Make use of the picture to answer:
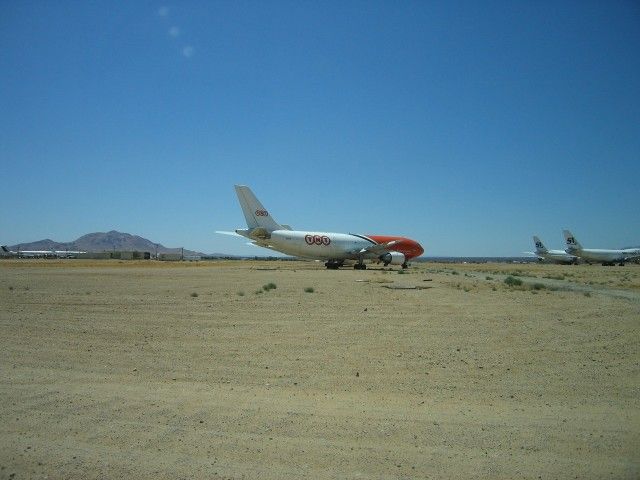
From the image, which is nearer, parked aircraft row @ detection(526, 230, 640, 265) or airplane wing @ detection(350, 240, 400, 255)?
airplane wing @ detection(350, 240, 400, 255)

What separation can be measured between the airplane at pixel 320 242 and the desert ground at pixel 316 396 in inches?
1278

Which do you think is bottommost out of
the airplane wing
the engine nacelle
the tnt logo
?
the engine nacelle

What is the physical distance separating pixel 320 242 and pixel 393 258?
26.0 ft

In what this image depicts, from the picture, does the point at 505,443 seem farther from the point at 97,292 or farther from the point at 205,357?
the point at 97,292

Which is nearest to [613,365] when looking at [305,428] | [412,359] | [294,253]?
[412,359]

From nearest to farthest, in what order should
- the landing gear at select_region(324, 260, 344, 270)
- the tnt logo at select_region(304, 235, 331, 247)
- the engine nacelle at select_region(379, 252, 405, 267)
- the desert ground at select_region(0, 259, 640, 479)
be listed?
the desert ground at select_region(0, 259, 640, 479), the tnt logo at select_region(304, 235, 331, 247), the engine nacelle at select_region(379, 252, 405, 267), the landing gear at select_region(324, 260, 344, 270)

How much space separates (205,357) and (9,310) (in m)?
8.34

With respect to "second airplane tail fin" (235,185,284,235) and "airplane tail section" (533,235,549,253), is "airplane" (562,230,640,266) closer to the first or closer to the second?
"airplane tail section" (533,235,549,253)

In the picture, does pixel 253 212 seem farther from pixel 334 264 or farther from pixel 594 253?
pixel 594 253

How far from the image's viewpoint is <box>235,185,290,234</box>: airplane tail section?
44.8 meters

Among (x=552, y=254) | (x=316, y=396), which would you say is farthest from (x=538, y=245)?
(x=316, y=396)

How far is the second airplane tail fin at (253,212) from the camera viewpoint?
44750 millimetres

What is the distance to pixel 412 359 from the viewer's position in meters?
8.49

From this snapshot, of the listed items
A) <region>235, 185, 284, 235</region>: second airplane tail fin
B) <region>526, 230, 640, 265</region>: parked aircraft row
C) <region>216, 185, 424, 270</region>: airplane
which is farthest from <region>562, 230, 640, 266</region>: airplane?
<region>235, 185, 284, 235</region>: second airplane tail fin
